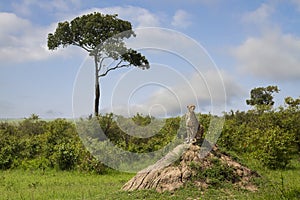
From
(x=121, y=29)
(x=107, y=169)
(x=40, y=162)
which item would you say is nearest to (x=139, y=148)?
(x=107, y=169)

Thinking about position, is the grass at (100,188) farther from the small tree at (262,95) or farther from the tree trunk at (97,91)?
the small tree at (262,95)

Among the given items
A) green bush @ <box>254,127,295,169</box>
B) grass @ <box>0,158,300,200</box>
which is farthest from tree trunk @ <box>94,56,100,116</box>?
green bush @ <box>254,127,295,169</box>

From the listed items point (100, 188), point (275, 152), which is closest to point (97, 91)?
point (275, 152)

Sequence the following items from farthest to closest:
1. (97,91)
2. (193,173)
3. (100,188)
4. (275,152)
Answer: (97,91) < (275,152) < (100,188) < (193,173)

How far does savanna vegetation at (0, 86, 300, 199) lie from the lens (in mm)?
9523

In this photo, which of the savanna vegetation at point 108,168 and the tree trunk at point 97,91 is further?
the tree trunk at point 97,91

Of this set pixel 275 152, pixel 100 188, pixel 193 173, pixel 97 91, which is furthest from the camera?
pixel 97 91

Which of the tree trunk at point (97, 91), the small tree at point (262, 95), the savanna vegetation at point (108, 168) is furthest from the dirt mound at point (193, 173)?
the small tree at point (262, 95)

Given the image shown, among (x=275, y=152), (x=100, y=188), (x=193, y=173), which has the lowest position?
(x=100, y=188)

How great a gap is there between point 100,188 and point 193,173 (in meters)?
2.72

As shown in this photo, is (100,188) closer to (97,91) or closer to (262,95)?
(97,91)

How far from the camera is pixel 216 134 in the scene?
1739cm

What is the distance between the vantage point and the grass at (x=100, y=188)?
8891 mm

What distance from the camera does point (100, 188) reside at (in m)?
11.0
